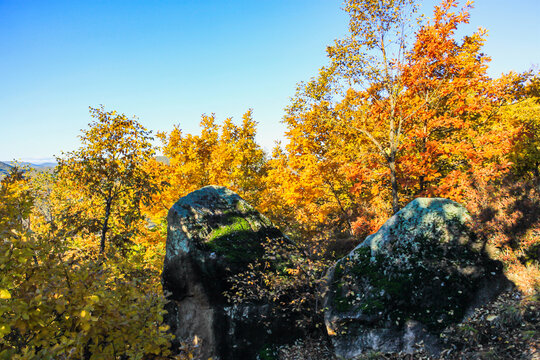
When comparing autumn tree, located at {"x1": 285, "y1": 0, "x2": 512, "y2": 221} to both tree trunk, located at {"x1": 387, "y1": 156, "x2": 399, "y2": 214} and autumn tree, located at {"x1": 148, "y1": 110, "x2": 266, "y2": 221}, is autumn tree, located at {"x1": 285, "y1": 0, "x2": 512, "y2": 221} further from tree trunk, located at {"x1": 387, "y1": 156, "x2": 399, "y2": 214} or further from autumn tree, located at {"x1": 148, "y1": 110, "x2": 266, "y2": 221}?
autumn tree, located at {"x1": 148, "y1": 110, "x2": 266, "y2": 221}

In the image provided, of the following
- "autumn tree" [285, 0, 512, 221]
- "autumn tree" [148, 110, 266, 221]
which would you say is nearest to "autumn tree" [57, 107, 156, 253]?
"autumn tree" [148, 110, 266, 221]

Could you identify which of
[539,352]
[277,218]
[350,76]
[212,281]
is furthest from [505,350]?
[277,218]

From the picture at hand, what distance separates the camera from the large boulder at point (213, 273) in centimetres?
869

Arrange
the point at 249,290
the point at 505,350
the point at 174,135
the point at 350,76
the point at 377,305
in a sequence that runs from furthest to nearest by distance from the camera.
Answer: the point at 174,135 → the point at 350,76 → the point at 249,290 → the point at 377,305 → the point at 505,350

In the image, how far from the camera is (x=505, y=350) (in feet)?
17.1

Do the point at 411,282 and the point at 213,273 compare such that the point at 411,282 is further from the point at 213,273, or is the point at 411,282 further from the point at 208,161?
the point at 208,161

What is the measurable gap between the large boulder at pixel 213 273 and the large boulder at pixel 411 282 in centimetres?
258

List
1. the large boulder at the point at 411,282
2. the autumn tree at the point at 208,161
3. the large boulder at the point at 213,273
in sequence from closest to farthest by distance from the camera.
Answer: the large boulder at the point at 411,282 < the large boulder at the point at 213,273 < the autumn tree at the point at 208,161

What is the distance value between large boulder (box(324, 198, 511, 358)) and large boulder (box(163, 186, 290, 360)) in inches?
102

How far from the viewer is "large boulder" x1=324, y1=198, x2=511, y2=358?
6777 mm

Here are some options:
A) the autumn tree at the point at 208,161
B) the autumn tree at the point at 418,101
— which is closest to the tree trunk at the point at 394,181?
the autumn tree at the point at 418,101

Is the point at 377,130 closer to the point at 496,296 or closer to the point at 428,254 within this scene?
the point at 428,254

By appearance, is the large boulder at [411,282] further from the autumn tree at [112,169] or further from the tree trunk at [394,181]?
the autumn tree at [112,169]

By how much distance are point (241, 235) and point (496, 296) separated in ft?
25.2
